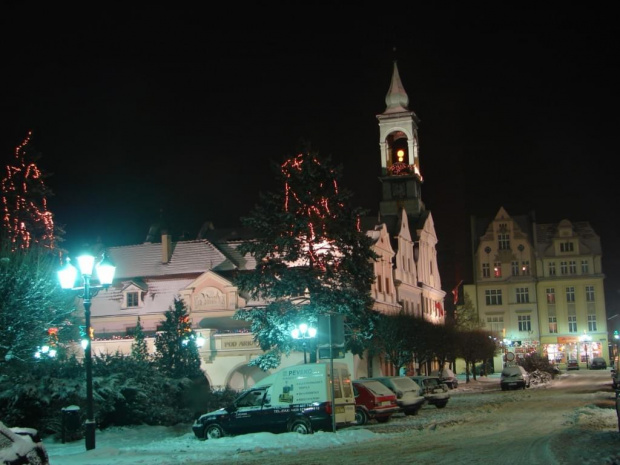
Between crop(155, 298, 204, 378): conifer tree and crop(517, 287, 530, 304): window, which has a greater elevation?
crop(517, 287, 530, 304): window

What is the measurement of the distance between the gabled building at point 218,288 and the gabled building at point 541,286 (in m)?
19.1

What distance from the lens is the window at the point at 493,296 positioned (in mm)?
97938

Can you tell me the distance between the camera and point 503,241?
98750mm

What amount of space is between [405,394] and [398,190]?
173ft

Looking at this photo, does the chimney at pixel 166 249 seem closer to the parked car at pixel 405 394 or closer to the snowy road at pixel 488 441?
the parked car at pixel 405 394

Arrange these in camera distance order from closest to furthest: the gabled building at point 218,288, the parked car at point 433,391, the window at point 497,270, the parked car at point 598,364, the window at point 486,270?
the parked car at point 433,391 → the gabled building at point 218,288 → the parked car at point 598,364 → the window at point 497,270 → the window at point 486,270

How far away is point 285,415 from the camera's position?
2408cm

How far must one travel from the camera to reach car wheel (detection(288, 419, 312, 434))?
77.8 ft

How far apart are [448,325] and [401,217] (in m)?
11.3

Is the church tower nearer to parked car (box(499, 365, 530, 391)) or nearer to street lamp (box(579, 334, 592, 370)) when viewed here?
street lamp (box(579, 334, 592, 370))

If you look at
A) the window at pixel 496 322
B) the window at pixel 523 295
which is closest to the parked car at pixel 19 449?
the window at pixel 496 322

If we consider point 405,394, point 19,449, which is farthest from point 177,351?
point 19,449

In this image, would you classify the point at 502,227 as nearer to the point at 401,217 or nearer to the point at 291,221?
the point at 401,217

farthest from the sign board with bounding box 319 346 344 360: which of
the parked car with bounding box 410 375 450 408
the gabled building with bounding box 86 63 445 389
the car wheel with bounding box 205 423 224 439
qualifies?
the gabled building with bounding box 86 63 445 389
